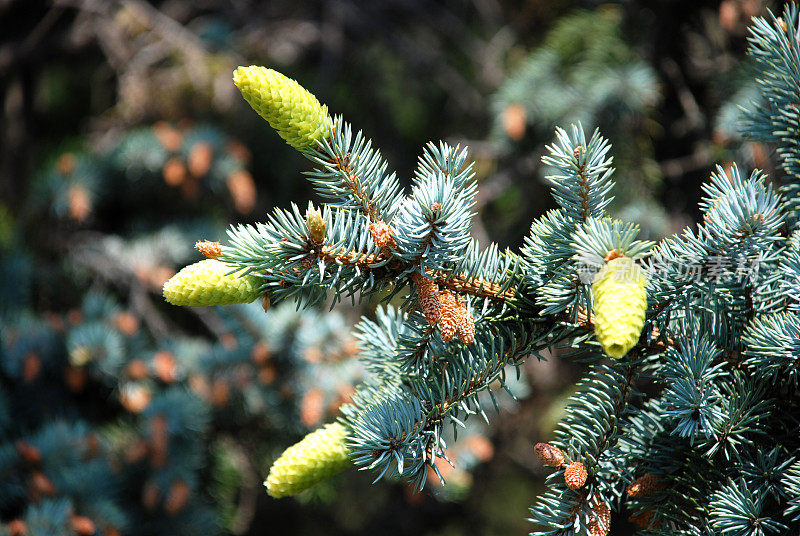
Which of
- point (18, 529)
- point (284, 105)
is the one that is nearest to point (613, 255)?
point (284, 105)

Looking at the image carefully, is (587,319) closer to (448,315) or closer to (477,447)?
(448,315)

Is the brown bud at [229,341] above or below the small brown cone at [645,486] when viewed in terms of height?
below

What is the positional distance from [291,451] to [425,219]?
0.92ft

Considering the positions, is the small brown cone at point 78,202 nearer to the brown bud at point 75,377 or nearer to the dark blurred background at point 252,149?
the dark blurred background at point 252,149

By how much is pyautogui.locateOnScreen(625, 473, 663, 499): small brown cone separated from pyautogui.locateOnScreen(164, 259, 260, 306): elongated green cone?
420mm

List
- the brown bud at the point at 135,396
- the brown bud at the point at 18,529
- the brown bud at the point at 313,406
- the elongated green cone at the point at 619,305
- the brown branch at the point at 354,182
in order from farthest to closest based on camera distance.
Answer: the brown bud at the point at 135,396 < the brown bud at the point at 313,406 < the brown bud at the point at 18,529 < the brown branch at the point at 354,182 < the elongated green cone at the point at 619,305

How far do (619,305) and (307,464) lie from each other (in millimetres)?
340

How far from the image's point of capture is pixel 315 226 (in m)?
0.50

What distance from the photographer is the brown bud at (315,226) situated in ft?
1.65

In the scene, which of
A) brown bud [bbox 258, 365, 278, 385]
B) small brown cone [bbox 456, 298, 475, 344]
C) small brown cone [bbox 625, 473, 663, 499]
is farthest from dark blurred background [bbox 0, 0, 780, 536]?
small brown cone [bbox 456, 298, 475, 344]

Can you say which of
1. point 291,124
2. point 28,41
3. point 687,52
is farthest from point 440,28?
point 291,124

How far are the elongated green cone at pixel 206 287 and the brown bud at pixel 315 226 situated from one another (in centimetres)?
7

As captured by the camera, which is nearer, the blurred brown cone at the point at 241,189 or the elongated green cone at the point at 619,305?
the elongated green cone at the point at 619,305

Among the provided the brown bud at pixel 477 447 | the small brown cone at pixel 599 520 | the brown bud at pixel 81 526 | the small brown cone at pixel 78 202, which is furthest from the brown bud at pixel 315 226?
the small brown cone at pixel 78 202
